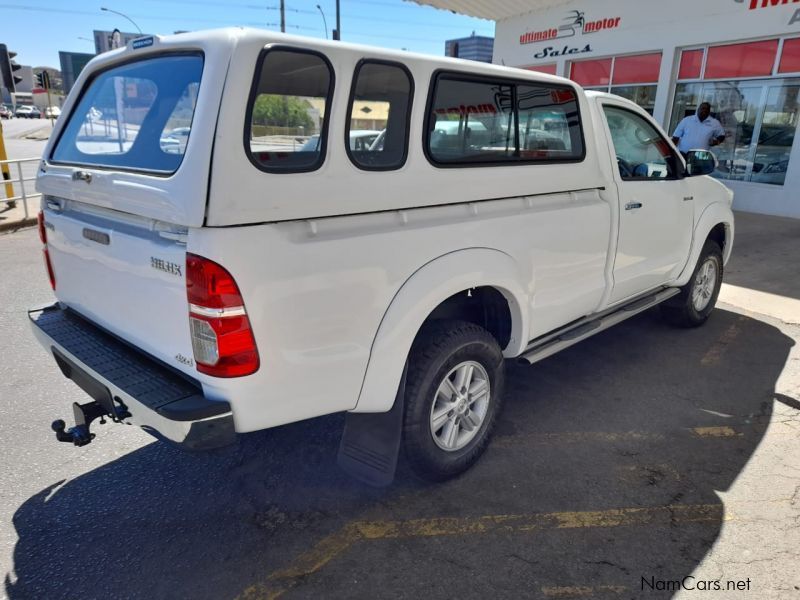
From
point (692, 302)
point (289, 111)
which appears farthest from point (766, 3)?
point (289, 111)

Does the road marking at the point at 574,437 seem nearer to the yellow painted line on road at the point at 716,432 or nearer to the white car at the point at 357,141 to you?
the yellow painted line on road at the point at 716,432

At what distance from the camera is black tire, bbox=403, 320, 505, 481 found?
279 centimetres

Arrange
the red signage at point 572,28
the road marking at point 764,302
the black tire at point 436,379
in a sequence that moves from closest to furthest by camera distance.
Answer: the black tire at point 436,379
the road marking at point 764,302
the red signage at point 572,28

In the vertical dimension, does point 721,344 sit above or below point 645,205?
below

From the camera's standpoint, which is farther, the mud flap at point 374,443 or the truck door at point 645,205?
the truck door at point 645,205

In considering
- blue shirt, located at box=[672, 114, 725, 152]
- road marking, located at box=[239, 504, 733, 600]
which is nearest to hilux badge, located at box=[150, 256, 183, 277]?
road marking, located at box=[239, 504, 733, 600]

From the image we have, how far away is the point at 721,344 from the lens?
510 centimetres

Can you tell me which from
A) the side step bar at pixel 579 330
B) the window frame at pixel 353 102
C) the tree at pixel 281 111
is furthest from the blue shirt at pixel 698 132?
the tree at pixel 281 111

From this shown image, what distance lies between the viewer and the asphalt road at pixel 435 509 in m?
2.43

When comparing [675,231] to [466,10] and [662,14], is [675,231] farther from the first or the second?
[466,10]

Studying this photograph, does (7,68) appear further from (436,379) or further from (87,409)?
(436,379)

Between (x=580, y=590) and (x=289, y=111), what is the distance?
2.31 metres

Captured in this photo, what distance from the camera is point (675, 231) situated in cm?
468

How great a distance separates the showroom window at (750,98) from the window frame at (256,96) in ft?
38.1
